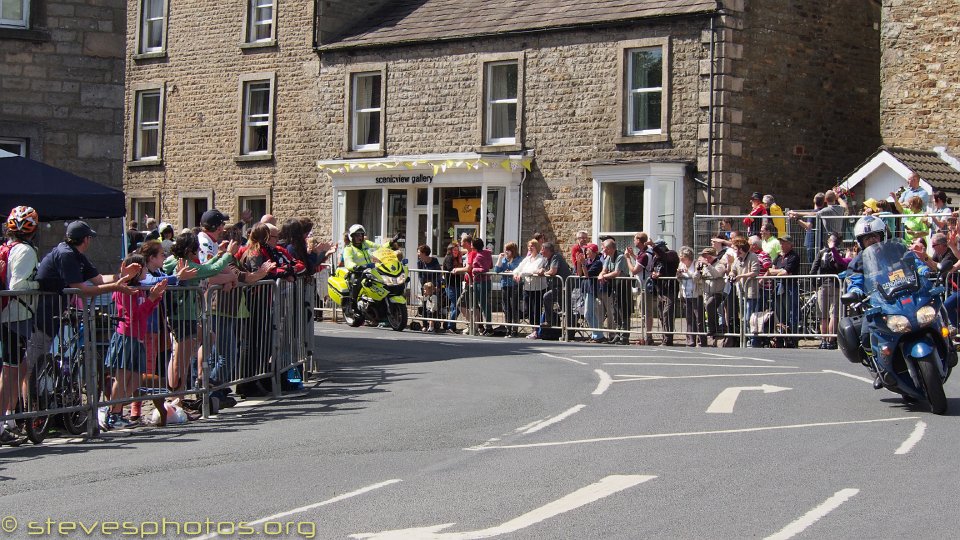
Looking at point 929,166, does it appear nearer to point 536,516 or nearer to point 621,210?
point 621,210

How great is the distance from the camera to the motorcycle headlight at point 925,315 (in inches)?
487

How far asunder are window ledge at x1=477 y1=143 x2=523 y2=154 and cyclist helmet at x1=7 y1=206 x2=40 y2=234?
68.4ft

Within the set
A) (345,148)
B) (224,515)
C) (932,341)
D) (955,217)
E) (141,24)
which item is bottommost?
(224,515)

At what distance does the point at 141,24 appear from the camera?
131ft

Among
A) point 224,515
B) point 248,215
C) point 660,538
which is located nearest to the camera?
point 660,538

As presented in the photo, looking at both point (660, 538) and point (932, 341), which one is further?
point (932, 341)

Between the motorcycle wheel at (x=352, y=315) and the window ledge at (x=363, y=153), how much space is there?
9003 millimetres

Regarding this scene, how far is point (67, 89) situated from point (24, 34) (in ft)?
3.31

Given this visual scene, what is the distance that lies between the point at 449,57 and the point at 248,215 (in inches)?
271

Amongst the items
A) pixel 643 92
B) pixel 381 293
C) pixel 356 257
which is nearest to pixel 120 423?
pixel 381 293

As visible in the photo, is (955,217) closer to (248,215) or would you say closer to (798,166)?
(798,166)

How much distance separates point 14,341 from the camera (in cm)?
1112

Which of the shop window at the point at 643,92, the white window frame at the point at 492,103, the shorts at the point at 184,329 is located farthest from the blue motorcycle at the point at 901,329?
the white window frame at the point at 492,103

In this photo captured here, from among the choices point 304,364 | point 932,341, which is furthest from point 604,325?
point 932,341
